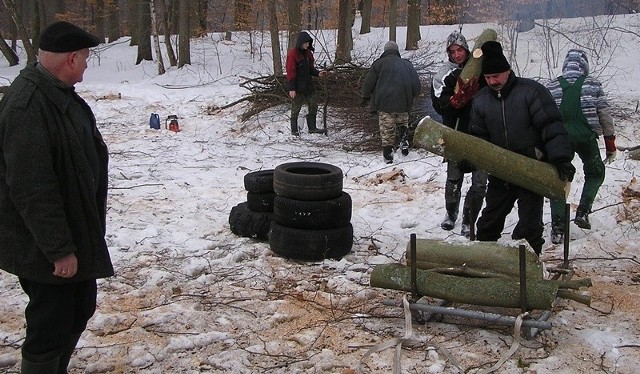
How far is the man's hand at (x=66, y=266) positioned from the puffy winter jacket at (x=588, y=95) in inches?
195

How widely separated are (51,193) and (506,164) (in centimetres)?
344

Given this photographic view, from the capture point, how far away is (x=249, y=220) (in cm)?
665

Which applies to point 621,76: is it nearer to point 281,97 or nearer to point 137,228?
point 281,97

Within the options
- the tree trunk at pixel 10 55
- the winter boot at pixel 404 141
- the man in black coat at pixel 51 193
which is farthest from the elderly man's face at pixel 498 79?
the tree trunk at pixel 10 55

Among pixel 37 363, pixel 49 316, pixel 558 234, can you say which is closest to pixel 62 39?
pixel 49 316

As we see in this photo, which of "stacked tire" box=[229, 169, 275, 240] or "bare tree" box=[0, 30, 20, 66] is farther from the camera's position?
"bare tree" box=[0, 30, 20, 66]

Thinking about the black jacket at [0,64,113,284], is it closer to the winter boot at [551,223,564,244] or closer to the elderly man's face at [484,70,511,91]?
the elderly man's face at [484,70,511,91]

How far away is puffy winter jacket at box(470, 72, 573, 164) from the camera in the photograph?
491cm

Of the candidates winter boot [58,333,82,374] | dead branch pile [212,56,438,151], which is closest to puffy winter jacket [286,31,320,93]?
dead branch pile [212,56,438,151]

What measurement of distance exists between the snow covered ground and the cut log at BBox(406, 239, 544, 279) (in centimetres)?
40

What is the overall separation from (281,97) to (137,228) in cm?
724

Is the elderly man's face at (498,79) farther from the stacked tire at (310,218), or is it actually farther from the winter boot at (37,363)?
the winter boot at (37,363)

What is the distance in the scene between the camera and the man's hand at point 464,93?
237 inches

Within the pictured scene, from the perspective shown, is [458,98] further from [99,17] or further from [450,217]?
[99,17]
